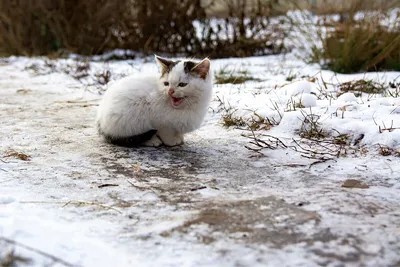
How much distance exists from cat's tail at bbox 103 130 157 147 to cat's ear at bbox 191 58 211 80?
49 cm

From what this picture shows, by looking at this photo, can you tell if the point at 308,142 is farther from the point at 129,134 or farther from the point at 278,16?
the point at 278,16

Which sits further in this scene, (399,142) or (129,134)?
(129,134)

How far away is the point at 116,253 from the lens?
182cm

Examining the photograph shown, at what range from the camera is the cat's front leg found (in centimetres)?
338

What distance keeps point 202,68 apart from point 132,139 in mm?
659

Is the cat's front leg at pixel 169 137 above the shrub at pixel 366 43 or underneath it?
underneath

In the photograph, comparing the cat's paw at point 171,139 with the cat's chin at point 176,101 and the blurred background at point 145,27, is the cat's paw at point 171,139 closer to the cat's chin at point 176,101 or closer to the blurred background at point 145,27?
the cat's chin at point 176,101

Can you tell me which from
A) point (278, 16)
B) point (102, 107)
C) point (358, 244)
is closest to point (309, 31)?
point (278, 16)

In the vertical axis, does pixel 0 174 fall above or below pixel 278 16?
below

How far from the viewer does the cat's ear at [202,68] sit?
3.21 metres

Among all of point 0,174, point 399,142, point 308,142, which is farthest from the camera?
point 308,142

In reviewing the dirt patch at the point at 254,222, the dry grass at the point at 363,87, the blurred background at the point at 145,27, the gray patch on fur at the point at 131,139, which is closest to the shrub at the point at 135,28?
the blurred background at the point at 145,27

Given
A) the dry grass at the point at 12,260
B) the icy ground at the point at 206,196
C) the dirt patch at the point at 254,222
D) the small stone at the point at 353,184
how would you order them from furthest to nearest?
the small stone at the point at 353,184
the dirt patch at the point at 254,222
the icy ground at the point at 206,196
the dry grass at the point at 12,260

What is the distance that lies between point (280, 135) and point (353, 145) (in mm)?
521
